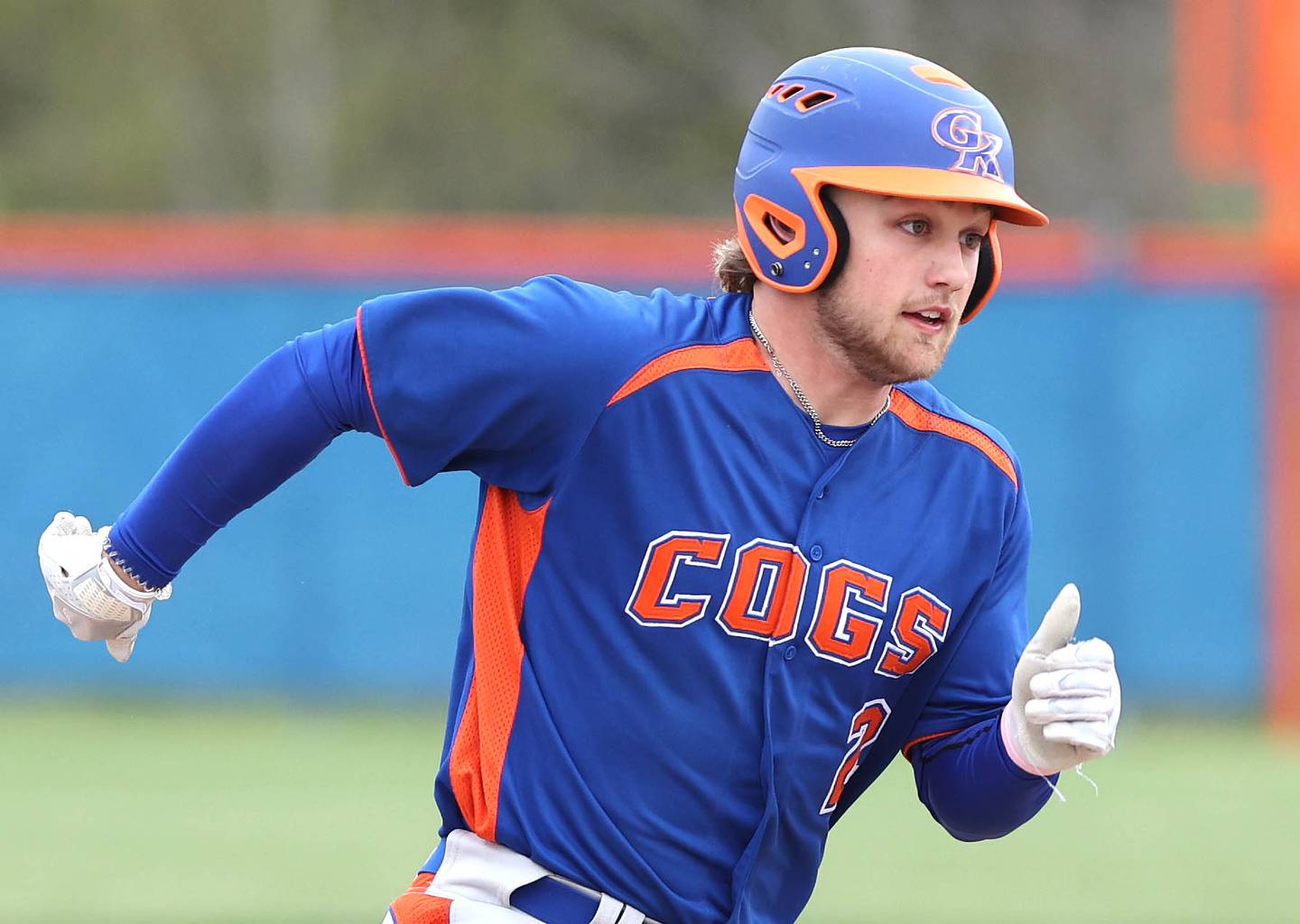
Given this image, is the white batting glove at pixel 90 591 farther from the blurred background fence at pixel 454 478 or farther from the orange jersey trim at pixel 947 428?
the blurred background fence at pixel 454 478

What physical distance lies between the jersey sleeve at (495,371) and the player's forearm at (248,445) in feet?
0.21

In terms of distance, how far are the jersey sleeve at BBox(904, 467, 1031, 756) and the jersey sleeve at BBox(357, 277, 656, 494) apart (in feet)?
2.79

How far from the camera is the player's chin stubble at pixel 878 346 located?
3.63 m

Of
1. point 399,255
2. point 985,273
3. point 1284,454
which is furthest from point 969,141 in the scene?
point 1284,454

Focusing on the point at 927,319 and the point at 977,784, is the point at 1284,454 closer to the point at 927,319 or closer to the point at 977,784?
the point at 977,784

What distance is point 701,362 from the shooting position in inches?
Result: 145

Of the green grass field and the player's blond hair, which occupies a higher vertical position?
the player's blond hair

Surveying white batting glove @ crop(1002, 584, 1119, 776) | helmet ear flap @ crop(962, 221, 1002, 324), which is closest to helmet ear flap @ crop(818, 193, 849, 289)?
helmet ear flap @ crop(962, 221, 1002, 324)

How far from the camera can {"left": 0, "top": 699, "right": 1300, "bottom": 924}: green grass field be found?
772cm

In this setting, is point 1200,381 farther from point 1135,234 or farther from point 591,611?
point 591,611

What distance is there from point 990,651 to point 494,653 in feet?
3.18

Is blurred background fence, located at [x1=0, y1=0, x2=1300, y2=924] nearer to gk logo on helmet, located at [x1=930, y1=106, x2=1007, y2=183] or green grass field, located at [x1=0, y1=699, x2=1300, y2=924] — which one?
green grass field, located at [x1=0, y1=699, x2=1300, y2=924]

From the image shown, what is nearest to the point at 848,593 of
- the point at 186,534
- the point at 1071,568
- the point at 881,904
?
the point at 186,534

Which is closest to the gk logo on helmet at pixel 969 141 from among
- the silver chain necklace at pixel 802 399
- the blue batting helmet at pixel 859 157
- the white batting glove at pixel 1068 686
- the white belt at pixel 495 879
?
the blue batting helmet at pixel 859 157
